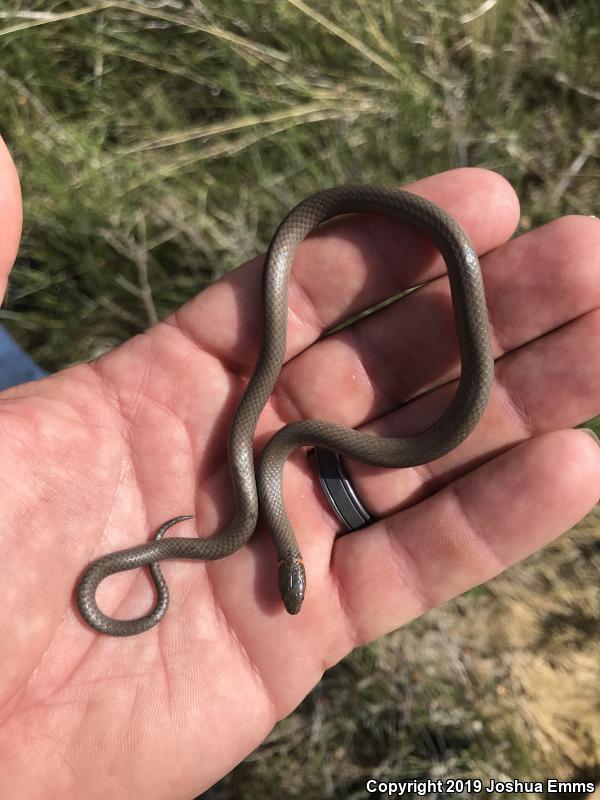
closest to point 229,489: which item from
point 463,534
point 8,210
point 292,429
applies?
point 292,429

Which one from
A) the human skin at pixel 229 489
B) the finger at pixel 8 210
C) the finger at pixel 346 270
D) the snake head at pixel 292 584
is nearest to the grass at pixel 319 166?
the finger at pixel 346 270

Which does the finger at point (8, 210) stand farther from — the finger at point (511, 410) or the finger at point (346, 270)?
the finger at point (511, 410)

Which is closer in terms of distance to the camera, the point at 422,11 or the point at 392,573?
the point at 392,573

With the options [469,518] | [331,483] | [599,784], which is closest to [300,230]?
[331,483]

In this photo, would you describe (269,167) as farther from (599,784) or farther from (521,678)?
(599,784)

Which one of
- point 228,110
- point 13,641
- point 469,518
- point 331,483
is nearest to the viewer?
point 13,641

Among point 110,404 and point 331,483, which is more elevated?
point 110,404
